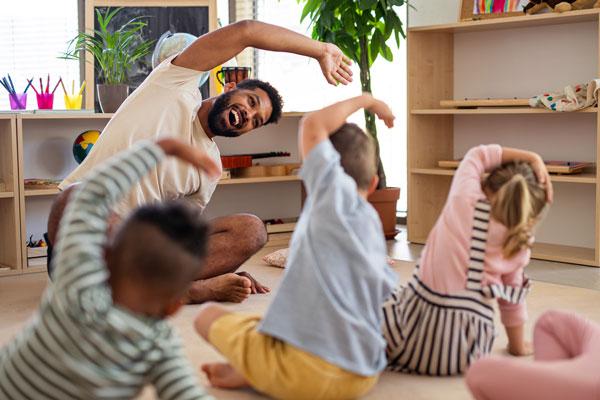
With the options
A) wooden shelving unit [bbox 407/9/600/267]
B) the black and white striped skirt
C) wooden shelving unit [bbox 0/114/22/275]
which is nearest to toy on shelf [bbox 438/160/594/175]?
wooden shelving unit [bbox 407/9/600/267]

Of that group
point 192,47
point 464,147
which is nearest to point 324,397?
point 192,47

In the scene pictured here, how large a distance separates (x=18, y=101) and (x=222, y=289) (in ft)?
5.28

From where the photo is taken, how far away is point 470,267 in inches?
76.8

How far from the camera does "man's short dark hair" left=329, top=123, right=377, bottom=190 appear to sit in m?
1.84

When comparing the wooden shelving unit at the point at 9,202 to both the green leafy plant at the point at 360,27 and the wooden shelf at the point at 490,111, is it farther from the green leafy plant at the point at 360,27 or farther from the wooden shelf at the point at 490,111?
the wooden shelf at the point at 490,111

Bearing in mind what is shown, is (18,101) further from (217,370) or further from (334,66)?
(217,370)

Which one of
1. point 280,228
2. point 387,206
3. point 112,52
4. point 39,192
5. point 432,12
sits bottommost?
point 280,228

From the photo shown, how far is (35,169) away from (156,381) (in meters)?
2.76

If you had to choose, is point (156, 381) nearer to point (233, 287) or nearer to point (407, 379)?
point (407, 379)

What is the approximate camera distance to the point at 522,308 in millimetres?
2104

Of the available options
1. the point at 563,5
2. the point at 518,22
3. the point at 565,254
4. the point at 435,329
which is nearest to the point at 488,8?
the point at 518,22

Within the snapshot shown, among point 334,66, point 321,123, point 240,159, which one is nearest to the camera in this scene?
point 321,123

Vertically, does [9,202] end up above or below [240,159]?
below

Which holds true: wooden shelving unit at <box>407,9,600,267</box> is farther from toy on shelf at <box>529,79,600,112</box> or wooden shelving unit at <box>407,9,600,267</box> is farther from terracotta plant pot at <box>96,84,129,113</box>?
terracotta plant pot at <box>96,84,129,113</box>
